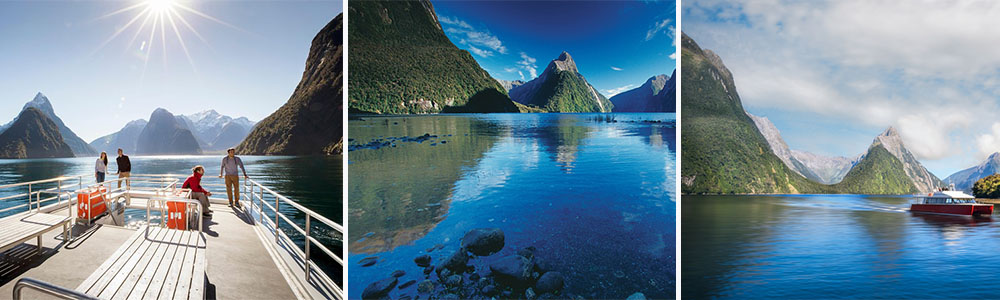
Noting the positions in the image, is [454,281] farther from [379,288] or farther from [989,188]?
[989,188]

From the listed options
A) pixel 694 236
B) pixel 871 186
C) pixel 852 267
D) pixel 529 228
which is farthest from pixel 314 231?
pixel 871 186

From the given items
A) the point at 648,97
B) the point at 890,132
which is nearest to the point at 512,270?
the point at 648,97

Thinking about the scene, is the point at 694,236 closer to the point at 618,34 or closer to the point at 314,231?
the point at 618,34

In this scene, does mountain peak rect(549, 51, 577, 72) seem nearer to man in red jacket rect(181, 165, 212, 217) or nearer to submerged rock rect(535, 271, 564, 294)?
submerged rock rect(535, 271, 564, 294)

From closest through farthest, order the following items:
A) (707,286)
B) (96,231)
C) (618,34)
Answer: (96,231)
(618,34)
(707,286)

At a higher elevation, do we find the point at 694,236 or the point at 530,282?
the point at 530,282

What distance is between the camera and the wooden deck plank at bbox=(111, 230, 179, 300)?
203cm

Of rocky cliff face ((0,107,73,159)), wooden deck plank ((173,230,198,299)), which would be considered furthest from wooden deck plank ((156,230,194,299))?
rocky cliff face ((0,107,73,159))

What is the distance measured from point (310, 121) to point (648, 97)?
68.9 m

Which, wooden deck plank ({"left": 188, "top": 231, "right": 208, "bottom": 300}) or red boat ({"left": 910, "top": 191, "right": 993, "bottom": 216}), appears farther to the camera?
red boat ({"left": 910, "top": 191, "right": 993, "bottom": 216})

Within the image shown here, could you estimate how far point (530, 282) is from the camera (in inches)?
160

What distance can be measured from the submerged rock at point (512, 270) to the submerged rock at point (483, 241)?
0.45 metres

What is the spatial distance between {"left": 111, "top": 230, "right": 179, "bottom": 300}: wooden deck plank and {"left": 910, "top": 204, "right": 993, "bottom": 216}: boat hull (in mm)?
40326

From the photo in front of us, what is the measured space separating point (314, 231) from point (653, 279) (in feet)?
37.1
